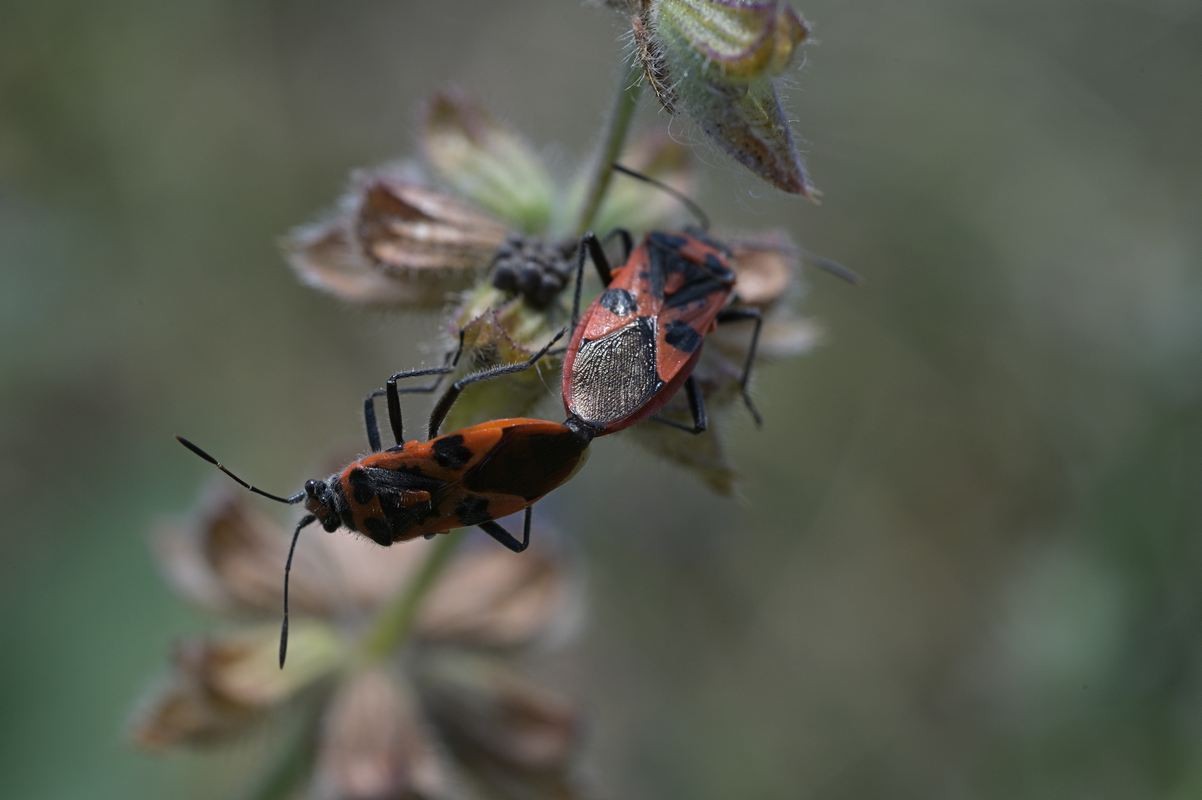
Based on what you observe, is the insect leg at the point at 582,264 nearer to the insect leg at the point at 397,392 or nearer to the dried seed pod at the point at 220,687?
the insect leg at the point at 397,392

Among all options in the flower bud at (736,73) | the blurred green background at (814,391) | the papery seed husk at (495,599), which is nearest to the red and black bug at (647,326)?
the flower bud at (736,73)

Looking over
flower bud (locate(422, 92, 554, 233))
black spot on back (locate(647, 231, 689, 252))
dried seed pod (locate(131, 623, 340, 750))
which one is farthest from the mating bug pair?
dried seed pod (locate(131, 623, 340, 750))

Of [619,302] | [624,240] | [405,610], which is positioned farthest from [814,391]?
[619,302]

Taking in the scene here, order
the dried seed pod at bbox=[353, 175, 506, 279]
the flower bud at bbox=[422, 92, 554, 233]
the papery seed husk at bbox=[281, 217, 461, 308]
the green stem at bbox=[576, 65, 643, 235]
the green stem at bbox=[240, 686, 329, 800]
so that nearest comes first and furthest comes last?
1. the green stem at bbox=[576, 65, 643, 235]
2. the dried seed pod at bbox=[353, 175, 506, 279]
3. the papery seed husk at bbox=[281, 217, 461, 308]
4. the flower bud at bbox=[422, 92, 554, 233]
5. the green stem at bbox=[240, 686, 329, 800]

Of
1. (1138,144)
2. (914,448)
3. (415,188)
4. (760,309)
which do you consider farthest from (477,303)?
(1138,144)

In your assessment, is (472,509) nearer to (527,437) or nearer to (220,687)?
(527,437)

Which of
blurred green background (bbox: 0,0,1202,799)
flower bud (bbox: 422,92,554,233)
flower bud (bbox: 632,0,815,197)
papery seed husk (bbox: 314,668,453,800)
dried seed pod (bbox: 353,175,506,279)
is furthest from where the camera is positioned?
blurred green background (bbox: 0,0,1202,799)

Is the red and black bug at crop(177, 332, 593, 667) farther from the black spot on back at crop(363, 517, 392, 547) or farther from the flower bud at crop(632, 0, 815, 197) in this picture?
the flower bud at crop(632, 0, 815, 197)
